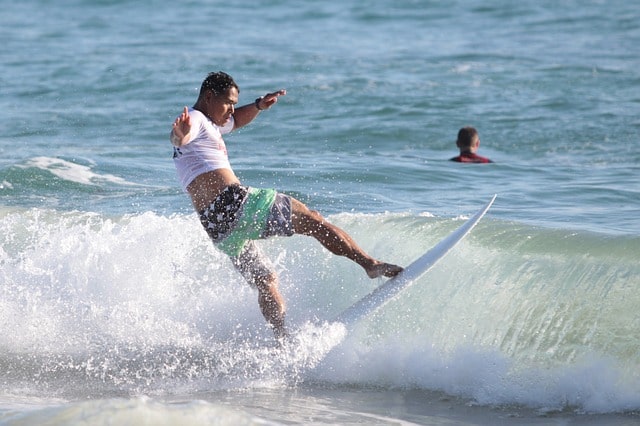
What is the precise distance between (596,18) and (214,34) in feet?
30.8

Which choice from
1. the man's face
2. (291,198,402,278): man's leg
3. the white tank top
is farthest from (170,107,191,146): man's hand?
(291,198,402,278): man's leg

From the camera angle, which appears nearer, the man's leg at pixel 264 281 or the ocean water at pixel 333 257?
the ocean water at pixel 333 257

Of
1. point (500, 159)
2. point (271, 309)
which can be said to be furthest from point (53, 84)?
point (271, 309)

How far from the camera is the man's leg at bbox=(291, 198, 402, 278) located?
20.4ft

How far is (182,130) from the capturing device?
5992 millimetres

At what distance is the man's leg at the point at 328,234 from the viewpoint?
245 inches

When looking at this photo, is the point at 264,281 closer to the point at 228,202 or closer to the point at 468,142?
the point at 228,202

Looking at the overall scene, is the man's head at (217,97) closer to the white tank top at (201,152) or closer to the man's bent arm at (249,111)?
the white tank top at (201,152)

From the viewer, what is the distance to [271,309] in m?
6.51

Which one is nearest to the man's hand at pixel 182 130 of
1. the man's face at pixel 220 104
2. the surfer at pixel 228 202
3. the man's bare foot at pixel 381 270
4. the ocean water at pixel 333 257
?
the surfer at pixel 228 202

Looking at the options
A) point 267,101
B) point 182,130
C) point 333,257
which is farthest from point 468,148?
point 182,130

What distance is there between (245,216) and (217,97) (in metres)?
0.76

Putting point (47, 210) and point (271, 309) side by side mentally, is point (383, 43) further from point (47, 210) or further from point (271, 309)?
point (271, 309)

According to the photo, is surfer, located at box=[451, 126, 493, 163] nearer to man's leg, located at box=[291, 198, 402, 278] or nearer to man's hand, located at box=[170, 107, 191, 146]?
man's leg, located at box=[291, 198, 402, 278]
